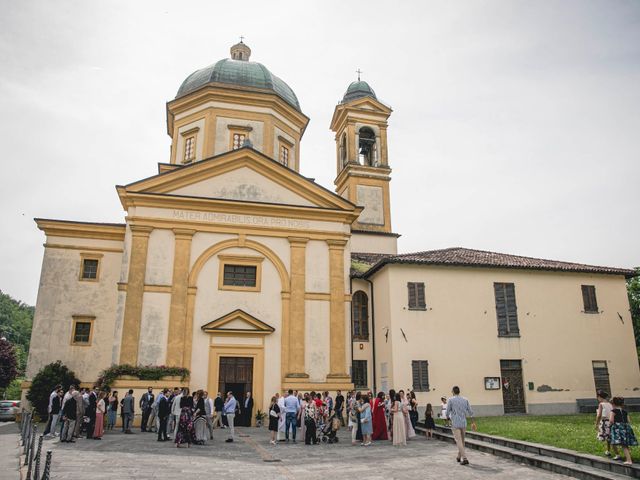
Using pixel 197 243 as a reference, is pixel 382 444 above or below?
below

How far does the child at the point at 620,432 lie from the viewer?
30.3ft

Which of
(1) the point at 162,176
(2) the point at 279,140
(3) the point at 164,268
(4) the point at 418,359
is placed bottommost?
(4) the point at 418,359

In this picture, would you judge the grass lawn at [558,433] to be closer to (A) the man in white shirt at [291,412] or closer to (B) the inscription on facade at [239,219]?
(A) the man in white shirt at [291,412]

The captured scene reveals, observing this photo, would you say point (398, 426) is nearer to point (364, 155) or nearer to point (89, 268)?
point (89, 268)

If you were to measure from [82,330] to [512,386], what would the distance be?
18.7 metres

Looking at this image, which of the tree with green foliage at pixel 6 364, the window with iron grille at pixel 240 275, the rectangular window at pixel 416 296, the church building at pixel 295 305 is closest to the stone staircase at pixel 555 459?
the church building at pixel 295 305

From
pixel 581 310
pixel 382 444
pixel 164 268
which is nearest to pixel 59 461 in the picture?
pixel 382 444

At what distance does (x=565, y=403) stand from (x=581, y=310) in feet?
13.7

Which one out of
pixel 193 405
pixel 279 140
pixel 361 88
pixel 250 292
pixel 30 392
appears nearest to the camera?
pixel 193 405

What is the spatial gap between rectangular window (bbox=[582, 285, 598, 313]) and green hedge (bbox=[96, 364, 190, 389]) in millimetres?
17614

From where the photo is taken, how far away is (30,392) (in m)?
19.9

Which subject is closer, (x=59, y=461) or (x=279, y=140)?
(x=59, y=461)

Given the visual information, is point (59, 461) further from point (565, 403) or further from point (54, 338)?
point (565, 403)

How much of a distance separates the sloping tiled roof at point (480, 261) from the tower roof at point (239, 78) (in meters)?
10.9
